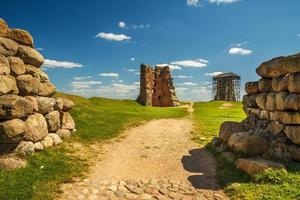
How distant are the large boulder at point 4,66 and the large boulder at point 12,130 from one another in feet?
7.62

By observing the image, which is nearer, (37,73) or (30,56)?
(30,56)

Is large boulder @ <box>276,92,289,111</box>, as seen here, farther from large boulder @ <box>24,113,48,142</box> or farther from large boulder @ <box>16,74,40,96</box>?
large boulder @ <box>16,74,40,96</box>

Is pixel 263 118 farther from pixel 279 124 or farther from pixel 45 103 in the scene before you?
pixel 45 103

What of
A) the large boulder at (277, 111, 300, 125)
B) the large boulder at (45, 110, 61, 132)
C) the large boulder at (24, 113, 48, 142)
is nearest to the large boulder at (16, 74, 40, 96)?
the large boulder at (24, 113, 48, 142)

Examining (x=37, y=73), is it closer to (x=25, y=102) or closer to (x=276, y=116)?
(x=25, y=102)

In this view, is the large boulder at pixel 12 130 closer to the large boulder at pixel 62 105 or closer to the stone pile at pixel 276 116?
the large boulder at pixel 62 105

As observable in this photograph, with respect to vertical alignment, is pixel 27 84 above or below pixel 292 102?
above

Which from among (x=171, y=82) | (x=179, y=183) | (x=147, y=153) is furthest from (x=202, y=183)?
(x=171, y=82)

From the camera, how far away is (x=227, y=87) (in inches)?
3398

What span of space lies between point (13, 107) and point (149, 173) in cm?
Result: 600

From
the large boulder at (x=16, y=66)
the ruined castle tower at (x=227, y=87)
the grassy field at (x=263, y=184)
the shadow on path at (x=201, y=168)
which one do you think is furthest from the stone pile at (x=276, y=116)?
the ruined castle tower at (x=227, y=87)

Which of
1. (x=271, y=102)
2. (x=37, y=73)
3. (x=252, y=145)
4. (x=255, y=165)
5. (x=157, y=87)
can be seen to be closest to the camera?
(x=255, y=165)

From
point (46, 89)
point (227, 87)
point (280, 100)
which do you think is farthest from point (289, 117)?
point (227, 87)

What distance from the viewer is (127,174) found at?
10.9m
